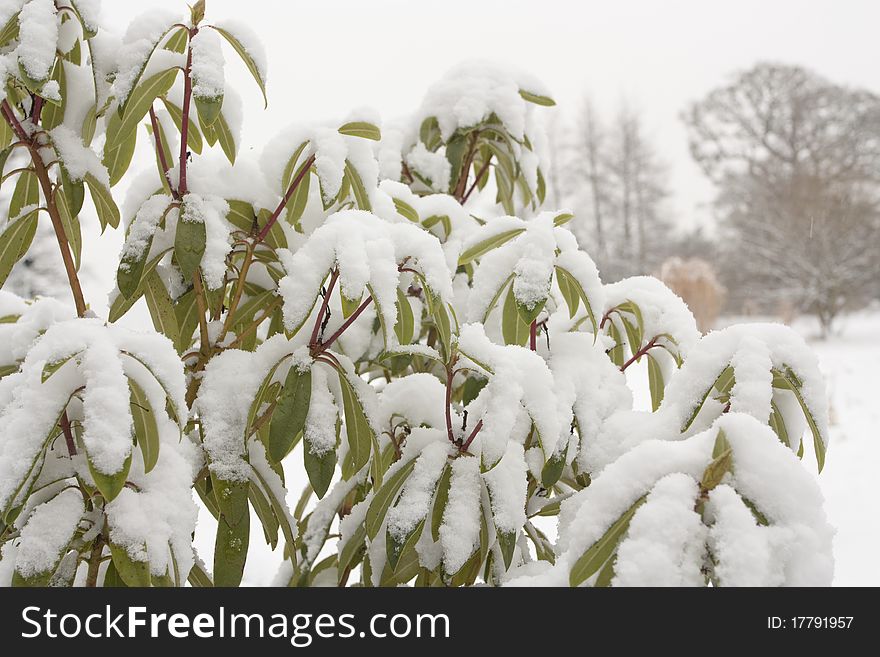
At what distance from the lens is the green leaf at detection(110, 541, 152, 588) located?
0.62 meters

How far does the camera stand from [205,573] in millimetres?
917

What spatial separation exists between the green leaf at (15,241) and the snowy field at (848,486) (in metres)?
1.47

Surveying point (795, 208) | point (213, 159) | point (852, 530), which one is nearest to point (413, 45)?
point (795, 208)

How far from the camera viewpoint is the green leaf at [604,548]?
503mm

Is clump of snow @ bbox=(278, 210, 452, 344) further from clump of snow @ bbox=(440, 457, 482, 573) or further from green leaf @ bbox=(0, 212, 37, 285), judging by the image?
green leaf @ bbox=(0, 212, 37, 285)

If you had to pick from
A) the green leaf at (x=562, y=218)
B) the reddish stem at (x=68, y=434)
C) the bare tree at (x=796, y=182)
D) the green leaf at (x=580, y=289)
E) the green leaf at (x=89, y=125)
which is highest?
the bare tree at (x=796, y=182)

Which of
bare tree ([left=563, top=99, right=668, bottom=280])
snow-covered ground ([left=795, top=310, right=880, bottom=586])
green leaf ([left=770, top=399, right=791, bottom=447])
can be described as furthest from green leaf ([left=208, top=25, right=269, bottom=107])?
bare tree ([left=563, top=99, right=668, bottom=280])

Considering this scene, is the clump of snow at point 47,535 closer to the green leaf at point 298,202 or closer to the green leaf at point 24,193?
the green leaf at point 298,202

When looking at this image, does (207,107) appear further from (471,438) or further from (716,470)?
(716,470)

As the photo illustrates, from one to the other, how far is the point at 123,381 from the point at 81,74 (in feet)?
1.61

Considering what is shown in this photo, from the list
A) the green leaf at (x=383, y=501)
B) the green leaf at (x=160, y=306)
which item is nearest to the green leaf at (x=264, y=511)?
the green leaf at (x=383, y=501)

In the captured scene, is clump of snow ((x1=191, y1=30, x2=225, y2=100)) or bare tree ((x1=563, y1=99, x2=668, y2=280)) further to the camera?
bare tree ((x1=563, y1=99, x2=668, y2=280))

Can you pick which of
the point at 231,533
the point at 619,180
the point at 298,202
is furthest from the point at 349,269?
the point at 619,180

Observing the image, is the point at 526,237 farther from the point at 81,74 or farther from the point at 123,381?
the point at 81,74
